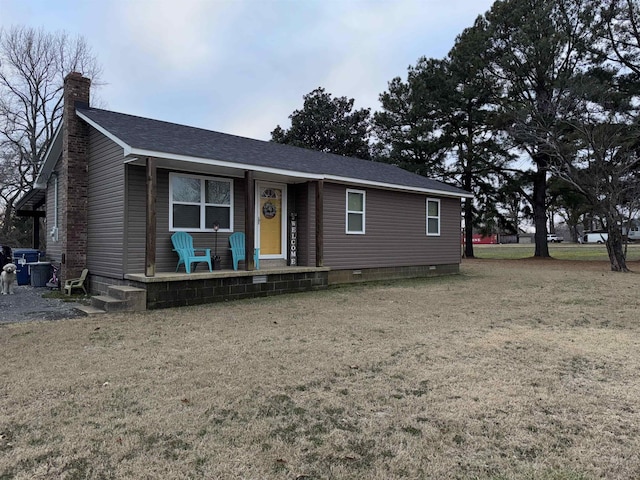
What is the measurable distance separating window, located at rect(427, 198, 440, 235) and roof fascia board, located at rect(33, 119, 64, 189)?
1004 cm

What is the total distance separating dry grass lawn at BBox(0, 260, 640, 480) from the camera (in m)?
2.27

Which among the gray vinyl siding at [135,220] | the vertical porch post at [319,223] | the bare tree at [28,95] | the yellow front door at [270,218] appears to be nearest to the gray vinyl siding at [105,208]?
the gray vinyl siding at [135,220]

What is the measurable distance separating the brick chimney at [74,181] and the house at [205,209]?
21mm

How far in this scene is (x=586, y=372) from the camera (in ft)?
12.3

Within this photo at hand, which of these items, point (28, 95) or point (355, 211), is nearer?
point (355, 211)

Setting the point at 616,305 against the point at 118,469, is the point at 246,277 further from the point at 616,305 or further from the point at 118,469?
the point at 616,305

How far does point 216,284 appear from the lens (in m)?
7.79

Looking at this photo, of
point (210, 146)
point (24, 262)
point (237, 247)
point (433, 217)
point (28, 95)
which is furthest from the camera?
point (28, 95)

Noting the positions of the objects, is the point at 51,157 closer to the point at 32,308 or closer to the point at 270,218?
the point at 32,308

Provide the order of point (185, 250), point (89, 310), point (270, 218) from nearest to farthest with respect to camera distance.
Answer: point (89, 310), point (185, 250), point (270, 218)

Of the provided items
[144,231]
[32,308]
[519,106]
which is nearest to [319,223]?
[144,231]

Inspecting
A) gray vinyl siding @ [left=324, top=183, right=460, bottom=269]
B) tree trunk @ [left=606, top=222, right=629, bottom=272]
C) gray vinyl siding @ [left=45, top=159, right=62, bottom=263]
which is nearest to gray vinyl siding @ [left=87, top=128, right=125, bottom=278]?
gray vinyl siding @ [left=45, top=159, right=62, bottom=263]

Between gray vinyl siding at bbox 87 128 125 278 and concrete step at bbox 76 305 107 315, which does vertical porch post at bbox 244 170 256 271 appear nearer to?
gray vinyl siding at bbox 87 128 125 278

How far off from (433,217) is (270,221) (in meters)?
5.69
